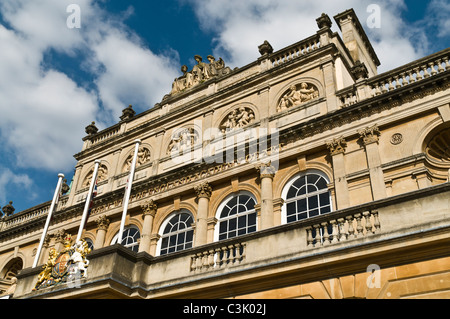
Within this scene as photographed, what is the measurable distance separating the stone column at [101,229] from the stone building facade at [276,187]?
0.07m

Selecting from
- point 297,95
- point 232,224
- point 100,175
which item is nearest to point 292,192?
point 232,224

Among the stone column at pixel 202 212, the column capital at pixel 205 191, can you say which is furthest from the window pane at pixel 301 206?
the column capital at pixel 205 191

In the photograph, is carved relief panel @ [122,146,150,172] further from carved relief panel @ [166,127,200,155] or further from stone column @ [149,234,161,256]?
stone column @ [149,234,161,256]

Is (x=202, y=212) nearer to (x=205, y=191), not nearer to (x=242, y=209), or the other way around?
(x=205, y=191)

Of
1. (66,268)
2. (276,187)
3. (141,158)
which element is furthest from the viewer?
(141,158)

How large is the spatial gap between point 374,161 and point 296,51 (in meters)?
6.99

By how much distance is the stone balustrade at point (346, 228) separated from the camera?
983 centimetres

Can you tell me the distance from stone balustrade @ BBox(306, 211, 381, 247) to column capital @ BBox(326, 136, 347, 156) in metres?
4.75

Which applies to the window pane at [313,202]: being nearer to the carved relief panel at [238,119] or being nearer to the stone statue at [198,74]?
the carved relief panel at [238,119]

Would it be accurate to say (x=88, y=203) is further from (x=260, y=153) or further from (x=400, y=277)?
(x=400, y=277)

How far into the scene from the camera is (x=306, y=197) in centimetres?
1494

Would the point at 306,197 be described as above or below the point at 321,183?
below

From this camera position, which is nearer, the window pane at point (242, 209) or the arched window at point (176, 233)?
the window pane at point (242, 209)
